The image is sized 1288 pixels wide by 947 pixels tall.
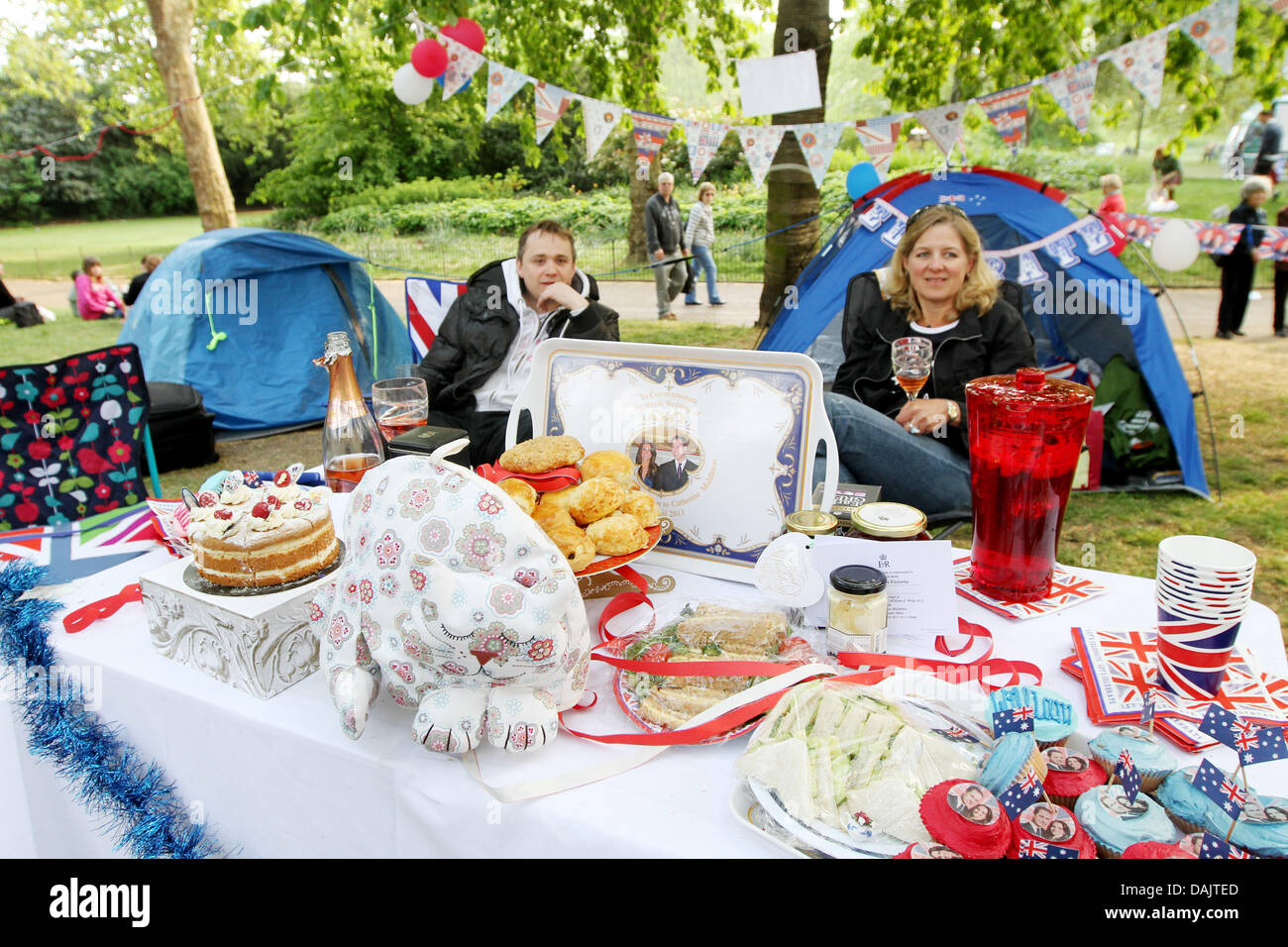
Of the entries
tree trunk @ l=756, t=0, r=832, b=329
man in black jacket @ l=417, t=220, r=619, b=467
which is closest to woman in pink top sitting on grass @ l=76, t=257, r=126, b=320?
tree trunk @ l=756, t=0, r=832, b=329

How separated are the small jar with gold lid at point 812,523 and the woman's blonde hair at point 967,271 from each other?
2139 millimetres

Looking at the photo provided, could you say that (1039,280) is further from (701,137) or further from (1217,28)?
(701,137)

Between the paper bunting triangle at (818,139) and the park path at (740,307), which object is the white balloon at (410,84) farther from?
the park path at (740,307)

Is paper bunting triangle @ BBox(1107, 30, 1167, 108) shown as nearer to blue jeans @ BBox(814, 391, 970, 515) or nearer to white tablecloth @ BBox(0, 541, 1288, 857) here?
blue jeans @ BBox(814, 391, 970, 515)

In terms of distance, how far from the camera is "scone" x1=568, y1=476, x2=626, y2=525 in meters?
1.42

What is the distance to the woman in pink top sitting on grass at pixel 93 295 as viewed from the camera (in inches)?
469

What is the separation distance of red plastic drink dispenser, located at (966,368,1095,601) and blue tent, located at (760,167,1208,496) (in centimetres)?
310

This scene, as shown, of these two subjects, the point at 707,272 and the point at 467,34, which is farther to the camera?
the point at 707,272

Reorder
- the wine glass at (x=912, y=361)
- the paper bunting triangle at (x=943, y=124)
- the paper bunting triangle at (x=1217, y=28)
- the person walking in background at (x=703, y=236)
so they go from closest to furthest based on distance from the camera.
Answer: the wine glass at (x=912, y=361), the paper bunting triangle at (x=1217, y=28), the paper bunting triangle at (x=943, y=124), the person walking in background at (x=703, y=236)

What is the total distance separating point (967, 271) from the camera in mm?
Answer: 3154

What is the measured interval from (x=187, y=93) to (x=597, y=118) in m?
5.36

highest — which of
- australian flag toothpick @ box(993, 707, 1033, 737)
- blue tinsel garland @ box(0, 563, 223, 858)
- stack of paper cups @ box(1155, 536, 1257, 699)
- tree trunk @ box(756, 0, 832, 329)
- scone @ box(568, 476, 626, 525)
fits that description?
tree trunk @ box(756, 0, 832, 329)

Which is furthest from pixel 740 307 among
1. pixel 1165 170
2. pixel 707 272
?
pixel 1165 170

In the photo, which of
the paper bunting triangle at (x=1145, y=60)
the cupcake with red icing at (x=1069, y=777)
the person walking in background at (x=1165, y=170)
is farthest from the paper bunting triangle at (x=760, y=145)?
the person walking in background at (x=1165, y=170)
